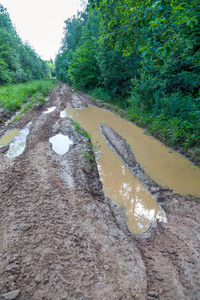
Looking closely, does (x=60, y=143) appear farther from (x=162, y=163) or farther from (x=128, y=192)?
(x=162, y=163)

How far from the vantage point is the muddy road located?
173 centimetres

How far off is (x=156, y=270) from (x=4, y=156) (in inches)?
192

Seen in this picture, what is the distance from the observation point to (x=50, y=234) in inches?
90.0

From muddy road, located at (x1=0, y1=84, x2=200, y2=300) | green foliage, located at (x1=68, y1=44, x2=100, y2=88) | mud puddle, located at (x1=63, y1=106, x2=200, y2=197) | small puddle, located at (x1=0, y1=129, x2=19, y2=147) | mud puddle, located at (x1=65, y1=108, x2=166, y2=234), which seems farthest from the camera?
green foliage, located at (x1=68, y1=44, x2=100, y2=88)

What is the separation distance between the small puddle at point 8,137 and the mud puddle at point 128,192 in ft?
11.8

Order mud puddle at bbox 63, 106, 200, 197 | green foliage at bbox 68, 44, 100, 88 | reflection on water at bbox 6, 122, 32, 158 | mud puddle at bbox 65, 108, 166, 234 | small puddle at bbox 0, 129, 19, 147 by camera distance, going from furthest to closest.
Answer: green foliage at bbox 68, 44, 100, 88 → small puddle at bbox 0, 129, 19, 147 → reflection on water at bbox 6, 122, 32, 158 → mud puddle at bbox 63, 106, 200, 197 → mud puddle at bbox 65, 108, 166, 234

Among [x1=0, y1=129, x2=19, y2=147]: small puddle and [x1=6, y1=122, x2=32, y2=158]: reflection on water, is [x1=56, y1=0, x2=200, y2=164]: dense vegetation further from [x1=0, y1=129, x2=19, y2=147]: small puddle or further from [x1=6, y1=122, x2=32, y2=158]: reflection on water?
[x1=0, y1=129, x2=19, y2=147]: small puddle

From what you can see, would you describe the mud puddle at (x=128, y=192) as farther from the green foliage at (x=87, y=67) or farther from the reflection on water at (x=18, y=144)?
the green foliage at (x=87, y=67)

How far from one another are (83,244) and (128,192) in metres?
1.80

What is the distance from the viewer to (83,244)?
2.23 metres

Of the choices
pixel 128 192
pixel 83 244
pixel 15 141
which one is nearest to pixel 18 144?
pixel 15 141

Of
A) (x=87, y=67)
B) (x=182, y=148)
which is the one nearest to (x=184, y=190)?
(x=182, y=148)

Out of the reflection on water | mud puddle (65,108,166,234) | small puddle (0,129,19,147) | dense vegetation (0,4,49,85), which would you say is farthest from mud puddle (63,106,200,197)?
dense vegetation (0,4,49,85)

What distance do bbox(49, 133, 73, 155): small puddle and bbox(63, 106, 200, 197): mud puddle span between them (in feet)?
6.24
